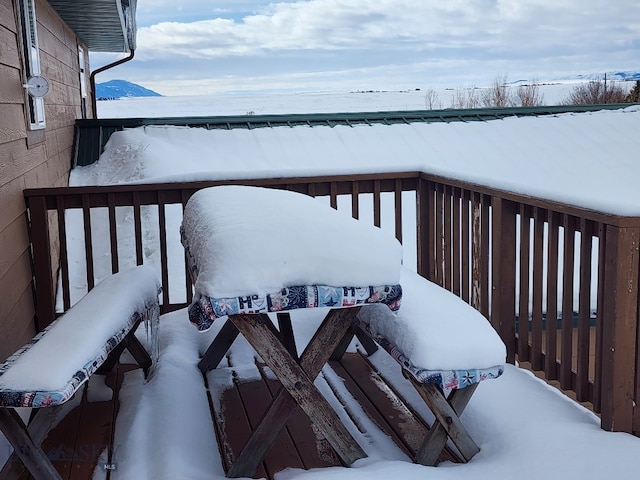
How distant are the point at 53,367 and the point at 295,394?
2.49 ft

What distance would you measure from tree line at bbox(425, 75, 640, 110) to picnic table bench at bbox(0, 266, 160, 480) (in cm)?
2271

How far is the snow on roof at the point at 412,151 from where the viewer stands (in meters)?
7.04

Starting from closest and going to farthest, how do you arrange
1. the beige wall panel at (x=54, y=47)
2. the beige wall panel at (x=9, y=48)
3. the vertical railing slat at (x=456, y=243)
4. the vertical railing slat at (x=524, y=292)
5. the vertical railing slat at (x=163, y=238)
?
the vertical railing slat at (x=524, y=292) < the beige wall panel at (x=9, y=48) < the vertical railing slat at (x=456, y=243) < the vertical railing slat at (x=163, y=238) < the beige wall panel at (x=54, y=47)

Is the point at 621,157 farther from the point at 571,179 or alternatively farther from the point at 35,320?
the point at 35,320

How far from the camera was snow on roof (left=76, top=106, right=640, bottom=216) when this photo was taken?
7.04 metres

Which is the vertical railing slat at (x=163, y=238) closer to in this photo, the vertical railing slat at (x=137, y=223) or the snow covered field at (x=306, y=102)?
the vertical railing slat at (x=137, y=223)

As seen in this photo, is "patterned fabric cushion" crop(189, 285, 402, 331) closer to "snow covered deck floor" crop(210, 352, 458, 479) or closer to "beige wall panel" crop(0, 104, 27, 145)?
"snow covered deck floor" crop(210, 352, 458, 479)

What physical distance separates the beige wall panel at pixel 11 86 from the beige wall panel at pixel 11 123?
1.4 inches

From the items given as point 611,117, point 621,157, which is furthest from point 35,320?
point 611,117

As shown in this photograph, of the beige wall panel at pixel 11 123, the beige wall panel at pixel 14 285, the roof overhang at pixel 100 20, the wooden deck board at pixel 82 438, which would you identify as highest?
the roof overhang at pixel 100 20

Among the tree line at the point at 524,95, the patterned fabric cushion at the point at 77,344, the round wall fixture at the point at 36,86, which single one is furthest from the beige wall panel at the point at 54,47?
the tree line at the point at 524,95

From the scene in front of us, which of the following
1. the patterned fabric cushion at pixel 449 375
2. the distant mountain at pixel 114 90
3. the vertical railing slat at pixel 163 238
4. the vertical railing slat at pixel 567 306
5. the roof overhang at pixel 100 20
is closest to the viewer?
the patterned fabric cushion at pixel 449 375

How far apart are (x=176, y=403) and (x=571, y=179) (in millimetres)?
5451

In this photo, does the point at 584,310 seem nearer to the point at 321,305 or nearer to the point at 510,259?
the point at 510,259
